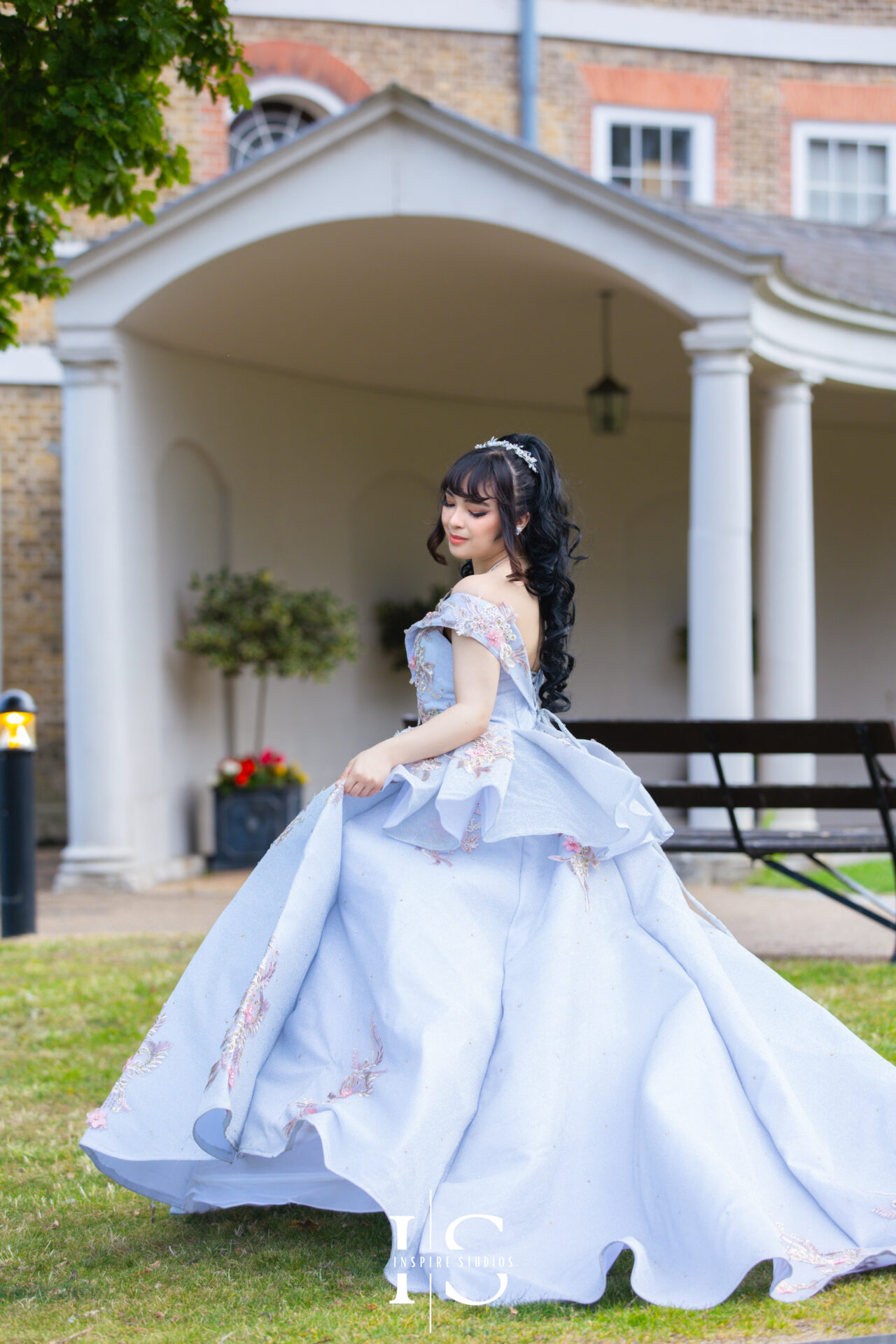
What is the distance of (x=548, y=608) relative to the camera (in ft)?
10.1

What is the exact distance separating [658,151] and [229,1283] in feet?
39.7

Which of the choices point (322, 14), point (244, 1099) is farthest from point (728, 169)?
point (244, 1099)

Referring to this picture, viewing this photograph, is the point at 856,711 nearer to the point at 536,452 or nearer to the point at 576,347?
the point at 576,347

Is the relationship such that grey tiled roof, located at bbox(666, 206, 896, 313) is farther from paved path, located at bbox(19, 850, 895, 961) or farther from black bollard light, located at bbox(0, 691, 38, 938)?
black bollard light, located at bbox(0, 691, 38, 938)

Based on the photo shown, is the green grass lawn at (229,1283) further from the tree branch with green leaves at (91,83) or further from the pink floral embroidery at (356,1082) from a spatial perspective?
the tree branch with green leaves at (91,83)

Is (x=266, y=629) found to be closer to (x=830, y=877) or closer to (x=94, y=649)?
(x=94, y=649)

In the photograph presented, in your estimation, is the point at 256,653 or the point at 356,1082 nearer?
the point at 356,1082

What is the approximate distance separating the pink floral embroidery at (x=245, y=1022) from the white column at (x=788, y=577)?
19.7 feet

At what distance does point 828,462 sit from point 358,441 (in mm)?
4274

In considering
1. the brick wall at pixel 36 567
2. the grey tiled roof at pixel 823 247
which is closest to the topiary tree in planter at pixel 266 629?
the brick wall at pixel 36 567

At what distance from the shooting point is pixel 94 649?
312 inches

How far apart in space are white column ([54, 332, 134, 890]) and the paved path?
0.92 feet

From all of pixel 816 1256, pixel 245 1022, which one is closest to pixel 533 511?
pixel 245 1022

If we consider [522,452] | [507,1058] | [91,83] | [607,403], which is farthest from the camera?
[607,403]
